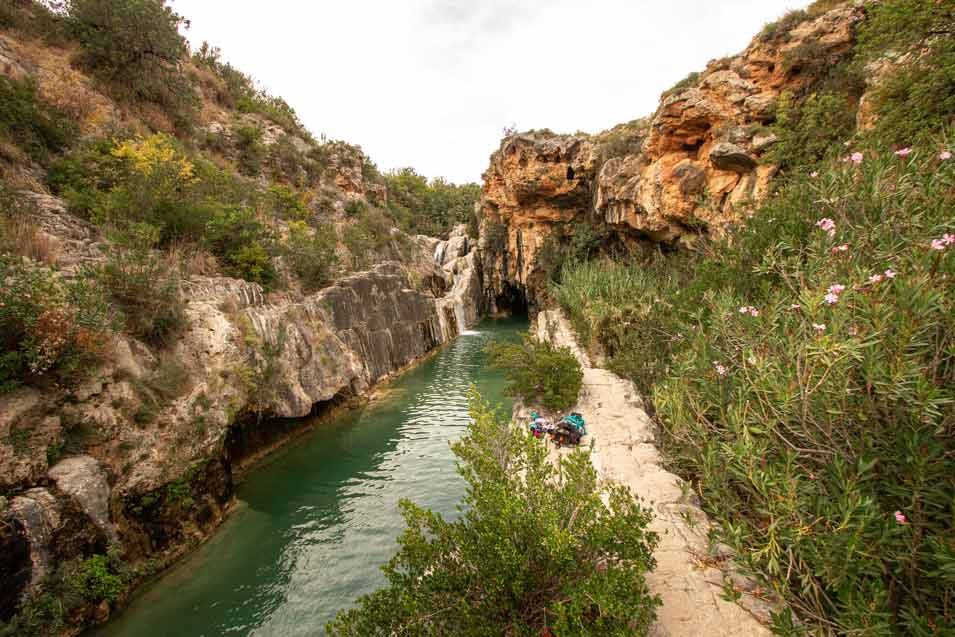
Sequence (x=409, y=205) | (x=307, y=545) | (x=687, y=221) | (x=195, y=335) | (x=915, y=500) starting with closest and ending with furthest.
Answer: (x=915, y=500), (x=307, y=545), (x=195, y=335), (x=687, y=221), (x=409, y=205)

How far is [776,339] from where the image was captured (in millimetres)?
2803

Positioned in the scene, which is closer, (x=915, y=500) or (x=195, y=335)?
(x=915, y=500)

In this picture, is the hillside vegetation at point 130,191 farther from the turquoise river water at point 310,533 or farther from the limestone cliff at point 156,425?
the turquoise river water at point 310,533

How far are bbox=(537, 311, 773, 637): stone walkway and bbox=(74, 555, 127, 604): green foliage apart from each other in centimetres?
664

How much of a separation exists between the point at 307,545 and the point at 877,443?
7.69 m

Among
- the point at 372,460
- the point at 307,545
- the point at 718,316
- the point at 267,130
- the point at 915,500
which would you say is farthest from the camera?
the point at 267,130

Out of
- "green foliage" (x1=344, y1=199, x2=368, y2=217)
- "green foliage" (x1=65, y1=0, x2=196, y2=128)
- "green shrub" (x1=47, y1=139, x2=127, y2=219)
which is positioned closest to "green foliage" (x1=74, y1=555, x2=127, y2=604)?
"green shrub" (x1=47, y1=139, x2=127, y2=219)

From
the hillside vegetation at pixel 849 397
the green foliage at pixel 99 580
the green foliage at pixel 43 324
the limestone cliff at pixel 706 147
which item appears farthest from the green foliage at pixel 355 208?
the hillside vegetation at pixel 849 397

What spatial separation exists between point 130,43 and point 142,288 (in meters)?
16.6

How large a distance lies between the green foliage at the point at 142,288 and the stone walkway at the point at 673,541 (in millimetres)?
8425

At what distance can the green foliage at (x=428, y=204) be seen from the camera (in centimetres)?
4222

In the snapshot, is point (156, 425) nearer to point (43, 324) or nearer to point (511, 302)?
point (43, 324)

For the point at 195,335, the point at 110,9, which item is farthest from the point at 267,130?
the point at 195,335

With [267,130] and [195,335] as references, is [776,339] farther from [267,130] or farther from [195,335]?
[267,130]
